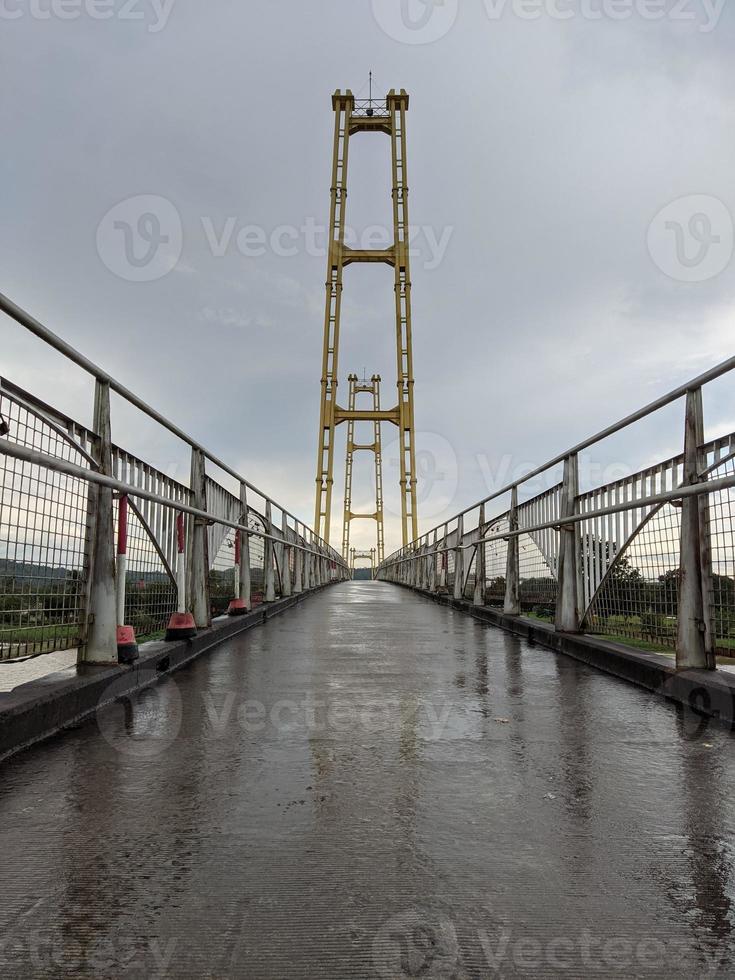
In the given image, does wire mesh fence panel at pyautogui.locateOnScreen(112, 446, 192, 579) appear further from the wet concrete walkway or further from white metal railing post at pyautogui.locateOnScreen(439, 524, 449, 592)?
white metal railing post at pyautogui.locateOnScreen(439, 524, 449, 592)

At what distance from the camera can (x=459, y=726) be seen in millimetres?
2578

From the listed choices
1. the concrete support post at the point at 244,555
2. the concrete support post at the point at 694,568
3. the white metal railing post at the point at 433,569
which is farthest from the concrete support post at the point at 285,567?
the concrete support post at the point at 694,568

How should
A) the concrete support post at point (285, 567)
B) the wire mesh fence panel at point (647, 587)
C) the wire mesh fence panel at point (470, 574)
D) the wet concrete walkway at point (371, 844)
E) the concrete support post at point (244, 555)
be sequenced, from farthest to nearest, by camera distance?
the concrete support post at point (285, 567), the wire mesh fence panel at point (470, 574), the concrete support post at point (244, 555), the wire mesh fence panel at point (647, 587), the wet concrete walkway at point (371, 844)

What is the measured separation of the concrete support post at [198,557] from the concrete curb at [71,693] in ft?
2.33

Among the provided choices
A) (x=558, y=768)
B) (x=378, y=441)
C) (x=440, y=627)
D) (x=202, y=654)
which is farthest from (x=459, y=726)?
(x=378, y=441)

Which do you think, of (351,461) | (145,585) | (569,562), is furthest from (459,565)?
(351,461)

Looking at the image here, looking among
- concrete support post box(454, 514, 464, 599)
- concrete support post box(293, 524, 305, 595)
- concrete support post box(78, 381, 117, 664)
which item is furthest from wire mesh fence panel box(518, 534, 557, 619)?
concrete support post box(293, 524, 305, 595)

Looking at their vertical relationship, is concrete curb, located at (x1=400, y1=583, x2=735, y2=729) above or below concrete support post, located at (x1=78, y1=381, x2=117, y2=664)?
below

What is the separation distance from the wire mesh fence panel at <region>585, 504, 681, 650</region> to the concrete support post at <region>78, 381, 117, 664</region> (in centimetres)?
261

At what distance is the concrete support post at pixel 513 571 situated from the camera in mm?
6828

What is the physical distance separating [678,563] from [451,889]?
8.01 ft

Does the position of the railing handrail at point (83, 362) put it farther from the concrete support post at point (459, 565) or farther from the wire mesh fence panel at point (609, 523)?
the concrete support post at point (459, 565)

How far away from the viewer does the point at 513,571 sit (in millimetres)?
6918

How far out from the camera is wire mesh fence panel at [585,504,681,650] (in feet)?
11.4
